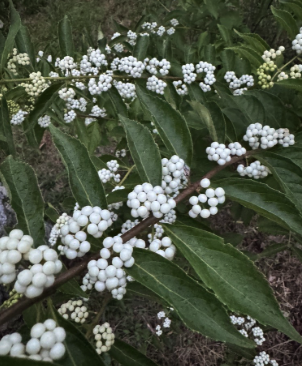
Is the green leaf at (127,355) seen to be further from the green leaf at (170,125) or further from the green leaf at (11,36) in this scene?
the green leaf at (11,36)

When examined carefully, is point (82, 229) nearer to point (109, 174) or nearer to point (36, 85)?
point (109, 174)

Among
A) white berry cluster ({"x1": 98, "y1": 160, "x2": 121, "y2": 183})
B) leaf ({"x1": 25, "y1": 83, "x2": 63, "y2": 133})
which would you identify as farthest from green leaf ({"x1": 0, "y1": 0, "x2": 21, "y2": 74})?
white berry cluster ({"x1": 98, "y1": 160, "x2": 121, "y2": 183})

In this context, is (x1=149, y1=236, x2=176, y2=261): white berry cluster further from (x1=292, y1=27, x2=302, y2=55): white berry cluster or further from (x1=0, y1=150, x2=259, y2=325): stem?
(x1=292, y1=27, x2=302, y2=55): white berry cluster

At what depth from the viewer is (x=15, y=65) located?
6.55 ft

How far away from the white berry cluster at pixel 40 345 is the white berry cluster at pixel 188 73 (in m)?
1.43

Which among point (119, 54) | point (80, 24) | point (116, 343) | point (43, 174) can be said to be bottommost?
point (43, 174)

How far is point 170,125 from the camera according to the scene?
116 cm

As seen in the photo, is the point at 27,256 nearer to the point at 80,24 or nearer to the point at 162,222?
the point at 162,222

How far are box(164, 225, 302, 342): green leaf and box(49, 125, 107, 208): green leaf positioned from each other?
262 millimetres

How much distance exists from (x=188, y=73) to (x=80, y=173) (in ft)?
3.44

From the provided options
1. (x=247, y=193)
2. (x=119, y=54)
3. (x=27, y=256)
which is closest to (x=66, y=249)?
(x=27, y=256)

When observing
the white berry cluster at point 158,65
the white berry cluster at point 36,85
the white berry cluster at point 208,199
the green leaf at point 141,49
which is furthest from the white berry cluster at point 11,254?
the green leaf at point 141,49

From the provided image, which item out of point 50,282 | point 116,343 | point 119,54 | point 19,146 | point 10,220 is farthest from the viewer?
point 19,146

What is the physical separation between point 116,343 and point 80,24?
4.91 meters
